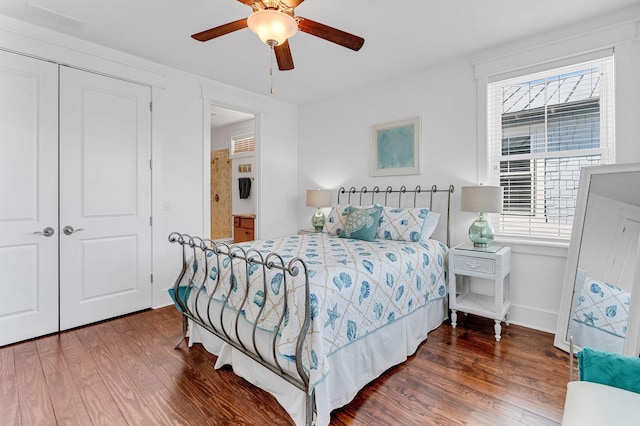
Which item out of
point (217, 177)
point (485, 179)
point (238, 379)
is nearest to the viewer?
point (238, 379)

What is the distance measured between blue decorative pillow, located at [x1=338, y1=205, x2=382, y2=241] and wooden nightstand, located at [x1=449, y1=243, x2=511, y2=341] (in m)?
0.76

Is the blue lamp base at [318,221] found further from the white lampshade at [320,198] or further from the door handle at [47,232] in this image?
the door handle at [47,232]

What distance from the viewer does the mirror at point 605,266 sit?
2000 mm

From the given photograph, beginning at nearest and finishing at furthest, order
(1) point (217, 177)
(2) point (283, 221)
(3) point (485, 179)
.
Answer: (3) point (485, 179), (2) point (283, 221), (1) point (217, 177)

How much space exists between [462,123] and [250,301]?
278 cm

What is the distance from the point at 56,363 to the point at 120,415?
101cm

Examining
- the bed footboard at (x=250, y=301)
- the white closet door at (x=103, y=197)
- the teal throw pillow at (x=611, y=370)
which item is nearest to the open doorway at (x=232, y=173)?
the white closet door at (x=103, y=197)

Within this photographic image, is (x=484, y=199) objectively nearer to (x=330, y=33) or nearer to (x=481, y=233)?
(x=481, y=233)

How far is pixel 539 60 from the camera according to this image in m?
2.88

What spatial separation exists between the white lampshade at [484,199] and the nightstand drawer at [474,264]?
0.44 meters

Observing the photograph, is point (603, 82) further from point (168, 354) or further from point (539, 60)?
point (168, 354)

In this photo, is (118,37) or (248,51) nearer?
(118,37)

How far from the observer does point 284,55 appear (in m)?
2.27

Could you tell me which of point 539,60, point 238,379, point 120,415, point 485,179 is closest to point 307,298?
point 238,379
